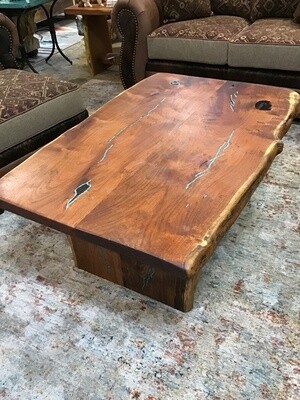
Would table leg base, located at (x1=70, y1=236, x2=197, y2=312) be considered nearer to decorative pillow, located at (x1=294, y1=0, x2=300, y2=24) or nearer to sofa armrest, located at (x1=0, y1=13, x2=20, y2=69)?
sofa armrest, located at (x1=0, y1=13, x2=20, y2=69)


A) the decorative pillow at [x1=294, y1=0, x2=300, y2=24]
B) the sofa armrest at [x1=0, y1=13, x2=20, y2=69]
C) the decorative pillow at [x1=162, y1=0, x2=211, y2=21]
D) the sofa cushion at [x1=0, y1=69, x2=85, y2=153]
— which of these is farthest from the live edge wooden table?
the decorative pillow at [x1=162, y1=0, x2=211, y2=21]

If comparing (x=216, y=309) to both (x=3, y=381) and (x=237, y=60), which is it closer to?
(x=3, y=381)

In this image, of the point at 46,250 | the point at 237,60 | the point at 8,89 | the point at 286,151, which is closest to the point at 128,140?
the point at 46,250

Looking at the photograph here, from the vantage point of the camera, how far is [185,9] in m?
2.85

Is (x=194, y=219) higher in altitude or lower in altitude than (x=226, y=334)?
higher

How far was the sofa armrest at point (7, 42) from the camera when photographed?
97.8 inches

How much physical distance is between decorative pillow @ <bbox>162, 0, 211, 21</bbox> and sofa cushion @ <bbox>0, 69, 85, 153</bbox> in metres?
1.21

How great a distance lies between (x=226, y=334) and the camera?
51.5 inches

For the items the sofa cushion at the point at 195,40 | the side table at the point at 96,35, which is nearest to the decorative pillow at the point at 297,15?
the sofa cushion at the point at 195,40

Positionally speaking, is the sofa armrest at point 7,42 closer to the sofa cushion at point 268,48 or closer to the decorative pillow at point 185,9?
the decorative pillow at point 185,9

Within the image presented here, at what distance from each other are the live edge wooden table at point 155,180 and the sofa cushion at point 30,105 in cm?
41

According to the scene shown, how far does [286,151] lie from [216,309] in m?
1.19

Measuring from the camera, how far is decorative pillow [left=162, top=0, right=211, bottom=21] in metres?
2.84

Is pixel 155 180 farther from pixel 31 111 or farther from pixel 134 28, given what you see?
pixel 134 28
